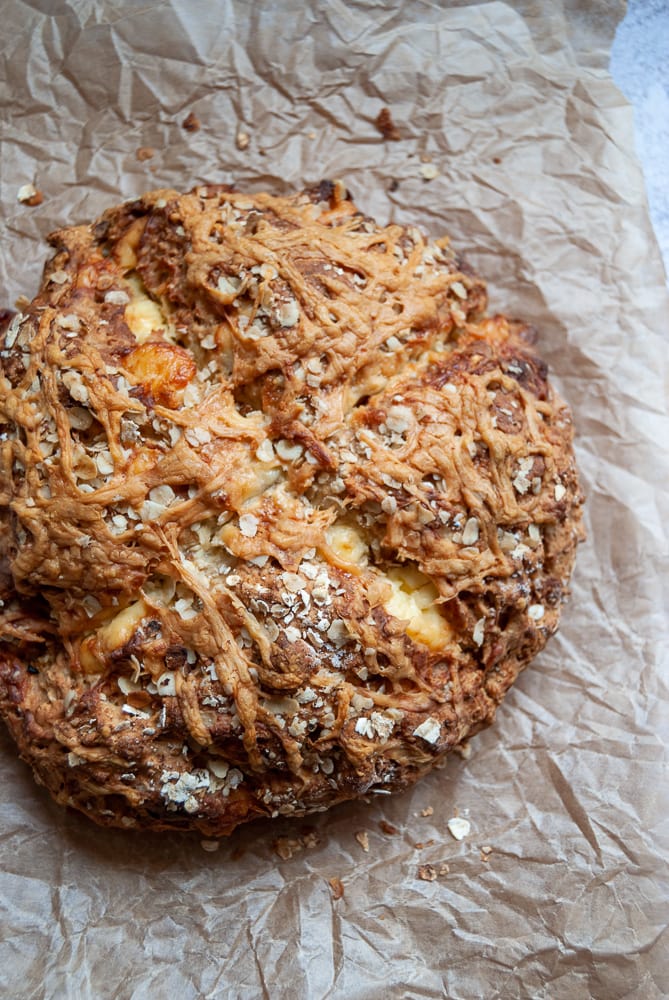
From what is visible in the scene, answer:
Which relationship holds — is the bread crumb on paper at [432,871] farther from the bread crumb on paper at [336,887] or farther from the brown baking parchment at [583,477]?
the bread crumb on paper at [336,887]

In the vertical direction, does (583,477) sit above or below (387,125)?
below

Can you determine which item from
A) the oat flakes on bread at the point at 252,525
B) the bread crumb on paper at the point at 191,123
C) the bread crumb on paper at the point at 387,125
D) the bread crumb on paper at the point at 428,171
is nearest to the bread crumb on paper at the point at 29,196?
the bread crumb on paper at the point at 191,123

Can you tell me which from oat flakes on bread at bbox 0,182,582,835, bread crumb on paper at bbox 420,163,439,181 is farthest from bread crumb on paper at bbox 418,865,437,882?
bread crumb on paper at bbox 420,163,439,181

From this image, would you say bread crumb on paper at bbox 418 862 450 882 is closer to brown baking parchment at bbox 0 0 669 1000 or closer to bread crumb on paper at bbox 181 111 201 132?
brown baking parchment at bbox 0 0 669 1000

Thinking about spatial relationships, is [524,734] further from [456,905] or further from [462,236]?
[462,236]

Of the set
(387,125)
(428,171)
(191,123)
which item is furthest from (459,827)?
(191,123)

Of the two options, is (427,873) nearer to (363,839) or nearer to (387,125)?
(363,839)
